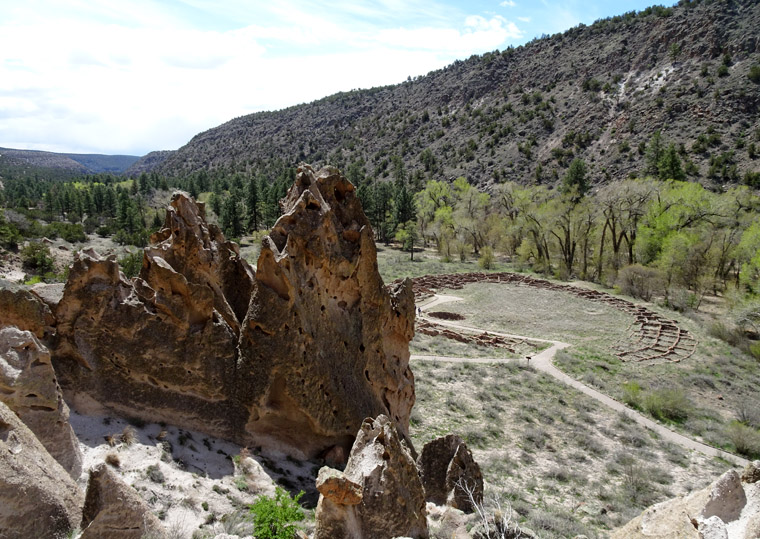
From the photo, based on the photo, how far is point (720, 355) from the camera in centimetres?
2825

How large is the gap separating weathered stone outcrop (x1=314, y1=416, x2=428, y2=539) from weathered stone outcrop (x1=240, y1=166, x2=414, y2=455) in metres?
2.71

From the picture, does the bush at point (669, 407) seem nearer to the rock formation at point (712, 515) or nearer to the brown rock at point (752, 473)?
the brown rock at point (752, 473)

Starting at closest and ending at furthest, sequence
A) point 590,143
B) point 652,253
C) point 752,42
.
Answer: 1. point 652,253
2. point 752,42
3. point 590,143

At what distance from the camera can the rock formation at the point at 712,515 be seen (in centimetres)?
432

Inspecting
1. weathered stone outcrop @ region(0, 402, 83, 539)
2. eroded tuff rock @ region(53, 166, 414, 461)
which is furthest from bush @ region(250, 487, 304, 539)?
eroded tuff rock @ region(53, 166, 414, 461)

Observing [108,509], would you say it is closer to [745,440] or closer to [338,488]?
[338,488]

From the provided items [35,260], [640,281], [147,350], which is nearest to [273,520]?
[147,350]

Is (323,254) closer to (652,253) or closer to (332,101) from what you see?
(652,253)

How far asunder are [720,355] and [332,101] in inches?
6697

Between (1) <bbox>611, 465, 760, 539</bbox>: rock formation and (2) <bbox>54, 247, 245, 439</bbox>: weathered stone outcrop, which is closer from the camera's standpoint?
(1) <bbox>611, 465, 760, 539</bbox>: rock formation

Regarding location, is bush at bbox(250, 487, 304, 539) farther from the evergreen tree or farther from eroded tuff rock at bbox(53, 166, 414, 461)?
the evergreen tree

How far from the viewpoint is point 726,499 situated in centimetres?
474

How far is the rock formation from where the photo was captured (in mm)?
4320

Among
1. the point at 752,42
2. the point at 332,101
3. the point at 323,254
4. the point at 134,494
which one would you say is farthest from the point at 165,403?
the point at 332,101
